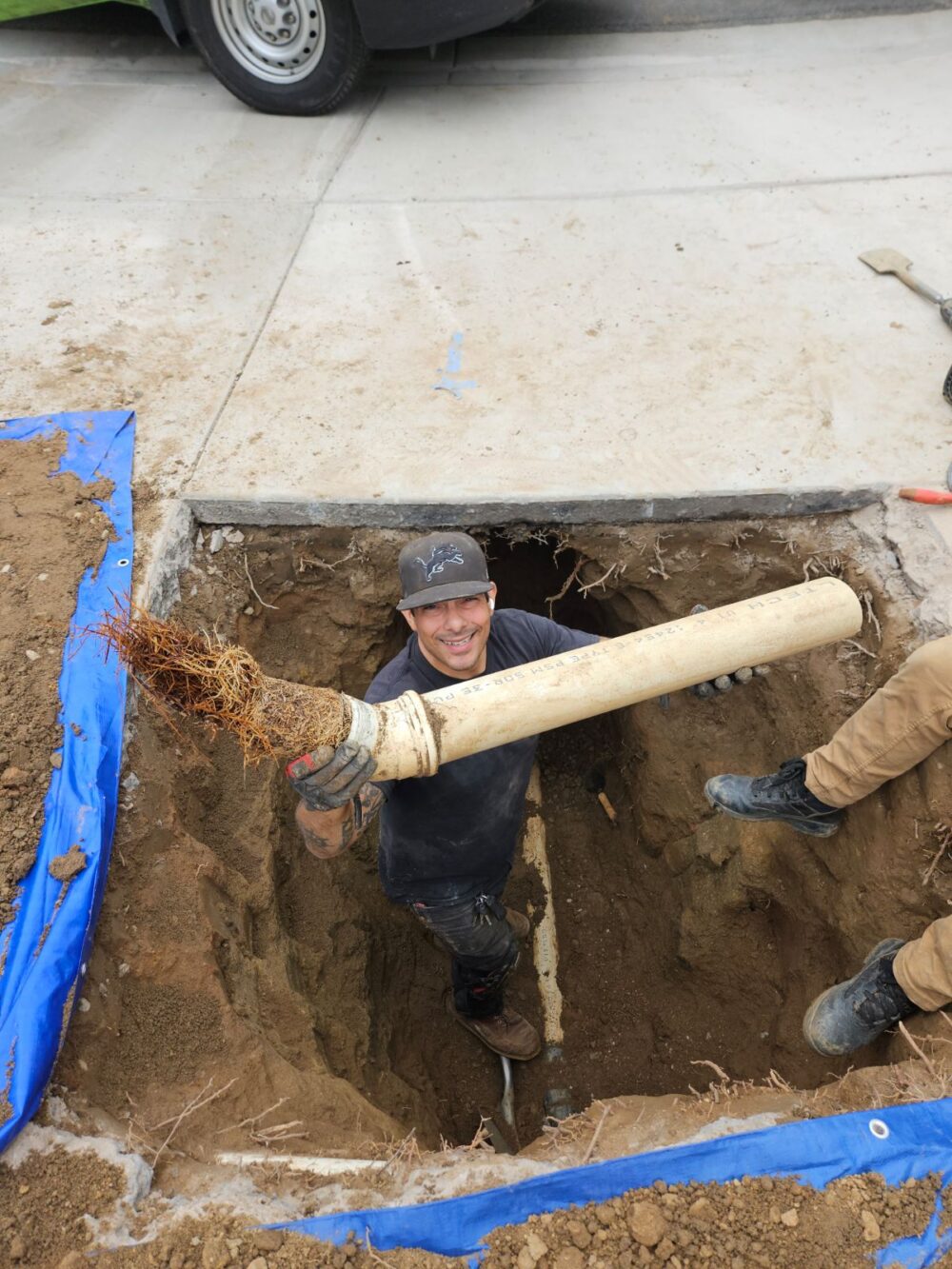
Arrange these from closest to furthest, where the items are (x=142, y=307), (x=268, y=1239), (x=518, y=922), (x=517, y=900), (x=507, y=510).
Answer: (x=268, y=1239)
(x=507, y=510)
(x=518, y=922)
(x=517, y=900)
(x=142, y=307)

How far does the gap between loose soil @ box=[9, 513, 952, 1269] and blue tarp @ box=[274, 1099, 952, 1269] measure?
164 millimetres

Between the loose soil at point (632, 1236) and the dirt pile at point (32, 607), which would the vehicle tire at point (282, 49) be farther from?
the loose soil at point (632, 1236)

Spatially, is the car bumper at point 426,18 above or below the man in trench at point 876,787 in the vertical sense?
above

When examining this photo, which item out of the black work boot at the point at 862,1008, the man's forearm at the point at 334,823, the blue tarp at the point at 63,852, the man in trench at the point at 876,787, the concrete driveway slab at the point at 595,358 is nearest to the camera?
the blue tarp at the point at 63,852

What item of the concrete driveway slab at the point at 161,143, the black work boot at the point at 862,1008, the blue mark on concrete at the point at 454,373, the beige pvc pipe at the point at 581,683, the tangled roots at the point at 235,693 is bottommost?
the black work boot at the point at 862,1008

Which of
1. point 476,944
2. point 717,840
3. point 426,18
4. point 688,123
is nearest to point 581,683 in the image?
point 476,944

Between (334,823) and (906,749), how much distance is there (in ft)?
6.46

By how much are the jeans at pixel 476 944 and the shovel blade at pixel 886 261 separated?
13.2 ft

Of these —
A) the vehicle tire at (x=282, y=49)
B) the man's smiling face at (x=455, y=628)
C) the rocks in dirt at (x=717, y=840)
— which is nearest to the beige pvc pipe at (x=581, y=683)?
the man's smiling face at (x=455, y=628)

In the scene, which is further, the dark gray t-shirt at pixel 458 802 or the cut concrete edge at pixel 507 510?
the cut concrete edge at pixel 507 510

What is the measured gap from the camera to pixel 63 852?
105 inches

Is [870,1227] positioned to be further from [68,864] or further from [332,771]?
[68,864]

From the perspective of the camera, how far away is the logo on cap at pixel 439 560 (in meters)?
2.66

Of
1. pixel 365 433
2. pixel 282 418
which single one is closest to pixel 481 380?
pixel 365 433
